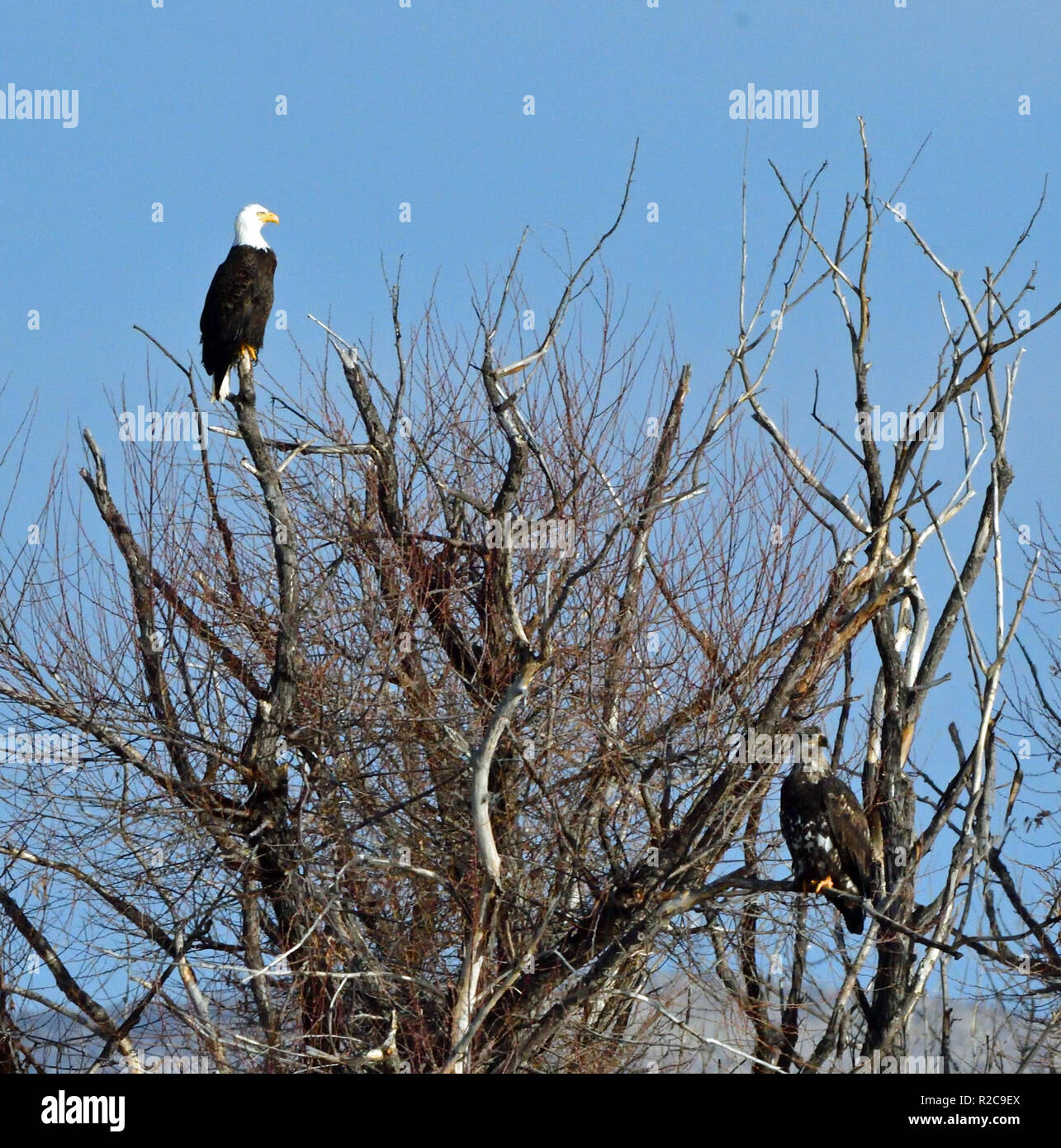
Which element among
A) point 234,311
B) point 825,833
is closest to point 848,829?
point 825,833

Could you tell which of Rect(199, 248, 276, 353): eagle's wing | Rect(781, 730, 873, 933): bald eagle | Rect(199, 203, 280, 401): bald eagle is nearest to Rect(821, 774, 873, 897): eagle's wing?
Rect(781, 730, 873, 933): bald eagle

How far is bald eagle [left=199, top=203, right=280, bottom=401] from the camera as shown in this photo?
32.3 feet

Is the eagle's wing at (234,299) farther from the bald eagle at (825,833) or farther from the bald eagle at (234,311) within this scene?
the bald eagle at (825,833)

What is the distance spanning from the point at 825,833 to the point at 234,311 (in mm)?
5549

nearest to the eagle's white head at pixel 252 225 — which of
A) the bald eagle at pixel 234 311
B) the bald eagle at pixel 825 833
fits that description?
the bald eagle at pixel 234 311

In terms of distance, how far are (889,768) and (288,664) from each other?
4.70m

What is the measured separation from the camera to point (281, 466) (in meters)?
8.09

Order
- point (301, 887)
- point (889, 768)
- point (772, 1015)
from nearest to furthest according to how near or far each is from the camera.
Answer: point (301, 887) < point (889, 768) < point (772, 1015)

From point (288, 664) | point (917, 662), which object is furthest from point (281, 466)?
point (917, 662)

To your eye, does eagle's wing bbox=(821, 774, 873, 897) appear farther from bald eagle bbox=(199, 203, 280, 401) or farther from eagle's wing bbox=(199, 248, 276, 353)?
eagle's wing bbox=(199, 248, 276, 353)

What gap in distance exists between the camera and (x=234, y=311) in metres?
9.94

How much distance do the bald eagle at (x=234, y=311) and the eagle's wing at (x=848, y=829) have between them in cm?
502

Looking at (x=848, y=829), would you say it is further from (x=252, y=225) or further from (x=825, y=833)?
(x=252, y=225)
